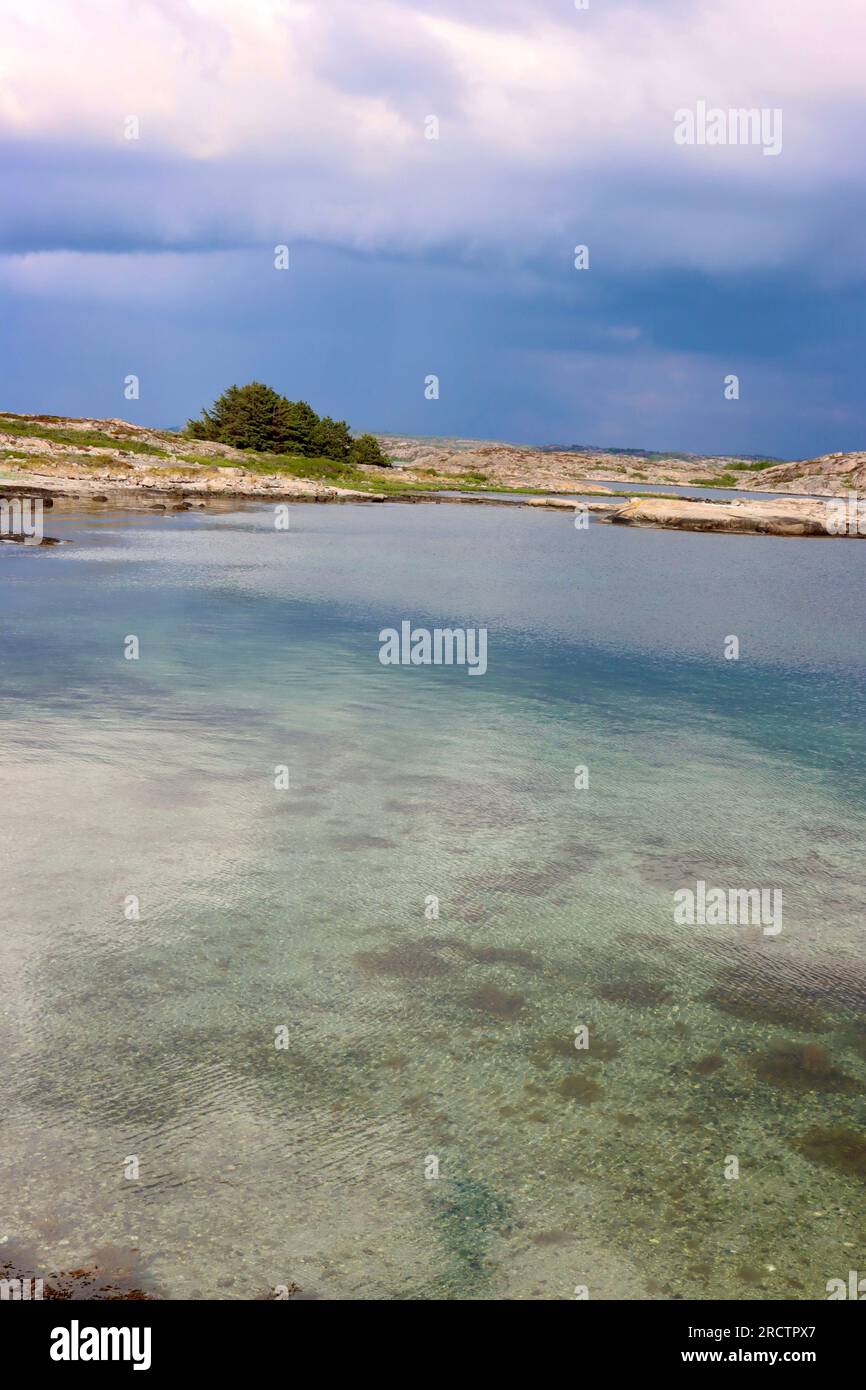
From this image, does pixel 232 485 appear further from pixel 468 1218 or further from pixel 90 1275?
pixel 90 1275

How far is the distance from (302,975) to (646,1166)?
4.09m

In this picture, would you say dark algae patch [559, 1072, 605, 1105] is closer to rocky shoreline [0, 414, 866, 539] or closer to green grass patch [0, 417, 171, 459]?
rocky shoreline [0, 414, 866, 539]

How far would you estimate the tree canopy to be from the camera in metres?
139

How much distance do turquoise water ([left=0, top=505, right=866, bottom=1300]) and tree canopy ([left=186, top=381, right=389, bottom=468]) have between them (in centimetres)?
12044

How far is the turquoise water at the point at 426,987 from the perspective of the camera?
690cm

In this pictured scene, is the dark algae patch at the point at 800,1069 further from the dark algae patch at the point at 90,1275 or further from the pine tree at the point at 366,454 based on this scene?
the pine tree at the point at 366,454

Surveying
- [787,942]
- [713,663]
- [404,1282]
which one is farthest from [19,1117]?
[713,663]

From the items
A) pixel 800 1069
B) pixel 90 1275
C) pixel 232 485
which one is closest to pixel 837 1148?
pixel 800 1069

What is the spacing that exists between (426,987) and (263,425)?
137 meters

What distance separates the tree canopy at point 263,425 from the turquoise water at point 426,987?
12044 centimetres

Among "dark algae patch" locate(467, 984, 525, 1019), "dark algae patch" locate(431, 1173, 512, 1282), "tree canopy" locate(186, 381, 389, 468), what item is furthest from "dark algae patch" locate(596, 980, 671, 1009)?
"tree canopy" locate(186, 381, 389, 468)

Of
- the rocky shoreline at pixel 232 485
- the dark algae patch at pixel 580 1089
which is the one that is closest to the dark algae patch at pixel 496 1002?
the dark algae patch at pixel 580 1089

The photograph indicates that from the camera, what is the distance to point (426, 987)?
1019cm
